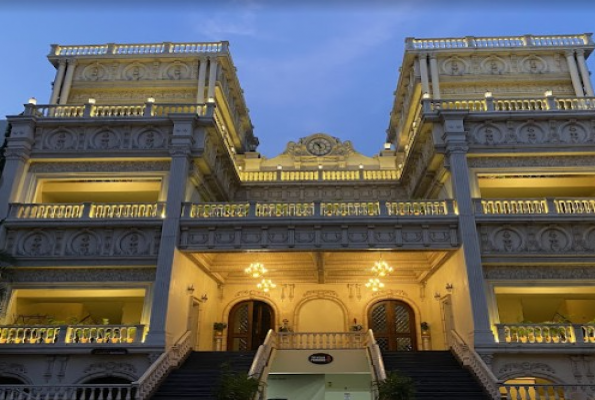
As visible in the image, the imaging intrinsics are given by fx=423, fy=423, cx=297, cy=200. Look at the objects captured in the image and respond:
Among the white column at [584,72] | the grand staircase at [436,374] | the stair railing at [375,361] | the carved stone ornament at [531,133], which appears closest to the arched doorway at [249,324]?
the stair railing at [375,361]

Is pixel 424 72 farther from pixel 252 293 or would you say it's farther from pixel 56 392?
pixel 56 392

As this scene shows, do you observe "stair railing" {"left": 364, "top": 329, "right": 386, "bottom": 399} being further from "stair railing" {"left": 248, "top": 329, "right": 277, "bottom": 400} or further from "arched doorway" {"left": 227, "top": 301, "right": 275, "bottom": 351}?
"arched doorway" {"left": 227, "top": 301, "right": 275, "bottom": 351}

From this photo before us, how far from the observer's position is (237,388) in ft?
36.1

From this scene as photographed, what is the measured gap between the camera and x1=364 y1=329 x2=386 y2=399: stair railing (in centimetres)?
1260

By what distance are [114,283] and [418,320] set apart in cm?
1354

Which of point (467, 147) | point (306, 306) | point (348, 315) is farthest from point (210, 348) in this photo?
point (467, 147)

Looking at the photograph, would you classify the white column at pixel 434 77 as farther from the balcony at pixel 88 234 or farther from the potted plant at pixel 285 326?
the balcony at pixel 88 234

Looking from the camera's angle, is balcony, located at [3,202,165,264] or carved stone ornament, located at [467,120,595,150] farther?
carved stone ornament, located at [467,120,595,150]

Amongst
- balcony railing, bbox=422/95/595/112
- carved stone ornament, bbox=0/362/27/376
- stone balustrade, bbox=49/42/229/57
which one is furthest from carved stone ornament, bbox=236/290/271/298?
stone balustrade, bbox=49/42/229/57

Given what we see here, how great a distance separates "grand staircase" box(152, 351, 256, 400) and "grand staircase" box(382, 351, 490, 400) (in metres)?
5.13

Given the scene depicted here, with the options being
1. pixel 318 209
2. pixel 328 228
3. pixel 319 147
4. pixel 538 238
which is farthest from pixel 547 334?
pixel 319 147

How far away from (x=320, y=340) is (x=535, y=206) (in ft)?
30.8

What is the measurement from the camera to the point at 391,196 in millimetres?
22438

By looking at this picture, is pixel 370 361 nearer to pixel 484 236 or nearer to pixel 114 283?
pixel 484 236
